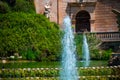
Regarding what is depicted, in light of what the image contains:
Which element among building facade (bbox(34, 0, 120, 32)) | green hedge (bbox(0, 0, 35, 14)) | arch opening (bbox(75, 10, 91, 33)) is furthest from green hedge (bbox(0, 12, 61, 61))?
arch opening (bbox(75, 10, 91, 33))

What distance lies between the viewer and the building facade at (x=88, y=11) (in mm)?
39594

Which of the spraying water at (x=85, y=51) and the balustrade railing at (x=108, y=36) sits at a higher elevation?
the balustrade railing at (x=108, y=36)

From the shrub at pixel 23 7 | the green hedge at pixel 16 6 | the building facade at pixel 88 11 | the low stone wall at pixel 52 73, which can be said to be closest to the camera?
Result: the low stone wall at pixel 52 73

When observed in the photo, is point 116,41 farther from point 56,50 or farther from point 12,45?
point 12,45

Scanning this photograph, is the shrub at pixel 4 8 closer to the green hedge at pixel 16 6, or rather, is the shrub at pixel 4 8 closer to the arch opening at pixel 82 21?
the green hedge at pixel 16 6

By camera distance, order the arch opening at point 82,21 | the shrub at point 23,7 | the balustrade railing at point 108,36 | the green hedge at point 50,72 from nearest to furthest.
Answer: the green hedge at point 50,72 → the balustrade railing at point 108,36 → the shrub at point 23,7 → the arch opening at point 82,21

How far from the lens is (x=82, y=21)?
40469 millimetres

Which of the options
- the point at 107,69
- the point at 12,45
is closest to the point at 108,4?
the point at 12,45

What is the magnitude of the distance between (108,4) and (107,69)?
1795 centimetres

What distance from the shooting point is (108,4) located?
39844mm

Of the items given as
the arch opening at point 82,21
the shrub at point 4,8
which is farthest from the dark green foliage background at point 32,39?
the arch opening at point 82,21

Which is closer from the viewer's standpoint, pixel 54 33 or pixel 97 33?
pixel 54 33

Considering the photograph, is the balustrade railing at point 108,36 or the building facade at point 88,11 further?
the building facade at point 88,11

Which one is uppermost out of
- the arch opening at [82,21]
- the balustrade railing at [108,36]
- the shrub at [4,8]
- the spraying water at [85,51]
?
the shrub at [4,8]
